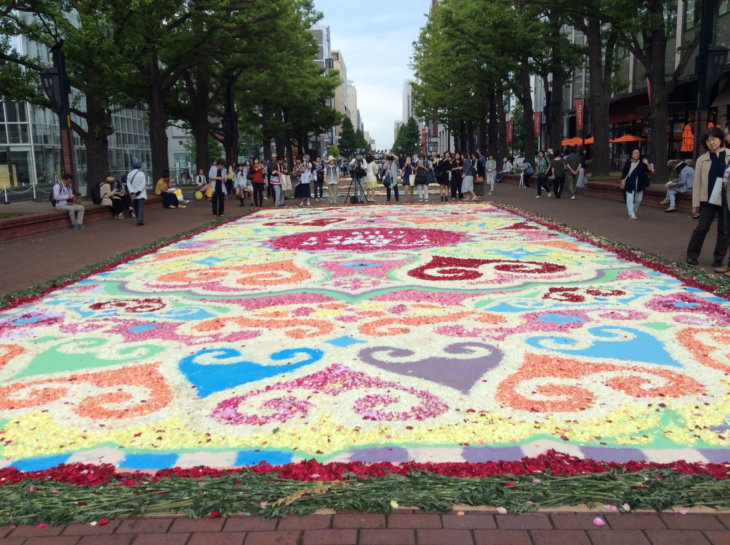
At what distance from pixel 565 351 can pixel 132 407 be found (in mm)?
3411

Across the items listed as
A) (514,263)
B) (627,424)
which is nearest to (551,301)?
(514,263)

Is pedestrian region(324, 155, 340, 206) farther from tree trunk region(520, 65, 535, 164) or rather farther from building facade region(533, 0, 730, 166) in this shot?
tree trunk region(520, 65, 535, 164)

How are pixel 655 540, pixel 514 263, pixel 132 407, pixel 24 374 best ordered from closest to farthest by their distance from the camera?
pixel 655 540 < pixel 132 407 < pixel 24 374 < pixel 514 263

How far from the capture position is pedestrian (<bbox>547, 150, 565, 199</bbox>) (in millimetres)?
24539

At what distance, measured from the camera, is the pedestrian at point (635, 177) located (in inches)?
598

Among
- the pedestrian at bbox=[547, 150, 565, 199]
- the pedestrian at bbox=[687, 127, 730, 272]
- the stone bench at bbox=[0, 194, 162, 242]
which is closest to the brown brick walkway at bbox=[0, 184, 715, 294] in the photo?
the stone bench at bbox=[0, 194, 162, 242]

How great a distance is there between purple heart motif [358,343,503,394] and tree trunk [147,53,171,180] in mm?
23139

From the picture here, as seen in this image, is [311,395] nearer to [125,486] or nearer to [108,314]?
[125,486]

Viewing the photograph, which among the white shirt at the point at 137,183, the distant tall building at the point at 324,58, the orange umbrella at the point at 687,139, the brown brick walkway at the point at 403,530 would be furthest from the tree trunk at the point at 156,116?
the distant tall building at the point at 324,58

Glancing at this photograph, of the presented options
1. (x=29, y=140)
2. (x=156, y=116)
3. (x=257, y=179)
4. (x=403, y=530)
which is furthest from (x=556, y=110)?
(x=29, y=140)

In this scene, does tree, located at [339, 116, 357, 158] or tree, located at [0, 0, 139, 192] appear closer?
tree, located at [0, 0, 139, 192]

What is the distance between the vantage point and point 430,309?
7.19 metres

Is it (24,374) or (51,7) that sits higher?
(51,7)

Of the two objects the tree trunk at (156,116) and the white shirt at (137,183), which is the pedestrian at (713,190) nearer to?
the white shirt at (137,183)
